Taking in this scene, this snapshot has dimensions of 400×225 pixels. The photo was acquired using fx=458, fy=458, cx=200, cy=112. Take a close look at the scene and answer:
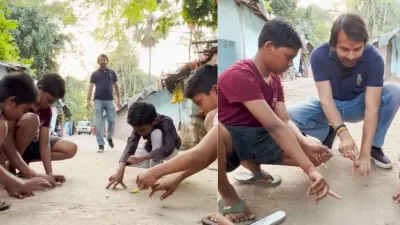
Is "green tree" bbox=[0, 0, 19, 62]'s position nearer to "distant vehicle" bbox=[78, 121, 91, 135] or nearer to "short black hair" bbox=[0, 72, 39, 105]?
"short black hair" bbox=[0, 72, 39, 105]

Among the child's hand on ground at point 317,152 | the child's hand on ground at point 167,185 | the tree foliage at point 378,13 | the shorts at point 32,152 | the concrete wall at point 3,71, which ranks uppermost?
the tree foliage at point 378,13

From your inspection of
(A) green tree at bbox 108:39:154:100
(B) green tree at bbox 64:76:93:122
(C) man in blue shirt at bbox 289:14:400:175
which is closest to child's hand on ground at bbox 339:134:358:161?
(C) man in blue shirt at bbox 289:14:400:175

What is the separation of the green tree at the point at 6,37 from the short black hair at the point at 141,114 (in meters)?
0.32

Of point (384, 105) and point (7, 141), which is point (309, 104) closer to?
point (384, 105)

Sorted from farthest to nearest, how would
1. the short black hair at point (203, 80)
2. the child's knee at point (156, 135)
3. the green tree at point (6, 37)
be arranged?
1. the child's knee at point (156, 135)
2. the green tree at point (6, 37)
3. the short black hair at point (203, 80)

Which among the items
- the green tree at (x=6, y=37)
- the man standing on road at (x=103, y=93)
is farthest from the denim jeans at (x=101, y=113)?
the green tree at (x=6, y=37)

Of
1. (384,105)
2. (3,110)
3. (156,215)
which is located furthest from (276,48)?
(3,110)

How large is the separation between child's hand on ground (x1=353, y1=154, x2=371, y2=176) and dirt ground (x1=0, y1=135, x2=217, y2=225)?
0.41 meters

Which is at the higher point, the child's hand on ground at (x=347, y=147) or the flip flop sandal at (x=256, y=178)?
→ the child's hand on ground at (x=347, y=147)

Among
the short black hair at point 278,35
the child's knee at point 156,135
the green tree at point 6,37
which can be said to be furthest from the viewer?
the child's knee at point 156,135

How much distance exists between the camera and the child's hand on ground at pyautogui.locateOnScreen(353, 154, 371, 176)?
2.94 ft

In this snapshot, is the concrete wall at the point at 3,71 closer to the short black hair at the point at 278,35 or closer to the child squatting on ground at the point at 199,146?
the child squatting on ground at the point at 199,146

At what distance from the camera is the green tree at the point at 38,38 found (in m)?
1.13

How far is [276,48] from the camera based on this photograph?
32.7 inches
